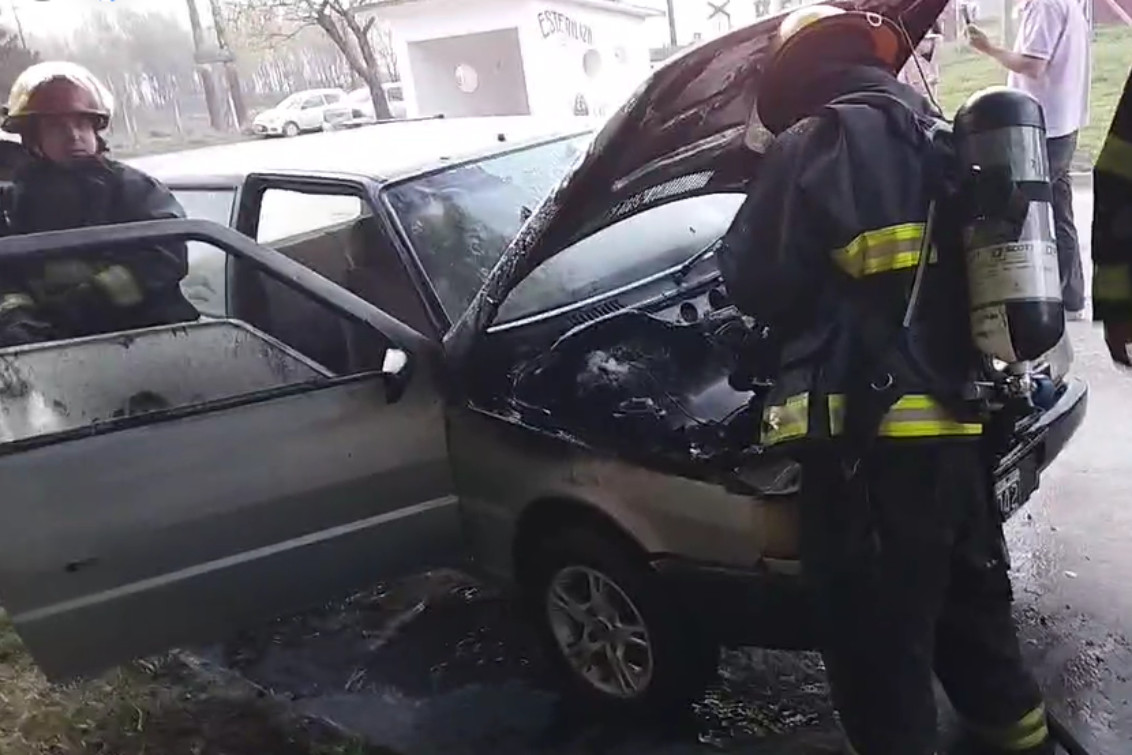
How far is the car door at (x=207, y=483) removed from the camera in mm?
2682

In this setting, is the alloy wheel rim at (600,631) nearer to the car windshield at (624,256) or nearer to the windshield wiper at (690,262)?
the car windshield at (624,256)

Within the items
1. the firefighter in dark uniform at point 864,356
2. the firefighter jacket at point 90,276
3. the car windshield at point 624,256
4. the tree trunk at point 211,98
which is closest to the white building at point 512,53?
the tree trunk at point 211,98

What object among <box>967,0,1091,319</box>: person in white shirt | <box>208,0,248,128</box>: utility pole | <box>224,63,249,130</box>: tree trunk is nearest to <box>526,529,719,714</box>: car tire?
<box>967,0,1091,319</box>: person in white shirt

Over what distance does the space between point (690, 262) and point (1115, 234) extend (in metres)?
1.41

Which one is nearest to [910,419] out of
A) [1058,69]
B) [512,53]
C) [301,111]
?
[1058,69]

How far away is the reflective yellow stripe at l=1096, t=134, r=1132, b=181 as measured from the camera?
1991mm

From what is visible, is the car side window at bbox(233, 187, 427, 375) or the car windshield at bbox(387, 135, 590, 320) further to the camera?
the car windshield at bbox(387, 135, 590, 320)

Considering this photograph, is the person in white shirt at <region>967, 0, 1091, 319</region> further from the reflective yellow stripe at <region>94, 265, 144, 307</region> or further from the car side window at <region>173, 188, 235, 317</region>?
the reflective yellow stripe at <region>94, 265, 144, 307</region>

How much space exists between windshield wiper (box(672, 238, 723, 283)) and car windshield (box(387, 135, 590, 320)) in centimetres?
44

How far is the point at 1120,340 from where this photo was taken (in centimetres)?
214

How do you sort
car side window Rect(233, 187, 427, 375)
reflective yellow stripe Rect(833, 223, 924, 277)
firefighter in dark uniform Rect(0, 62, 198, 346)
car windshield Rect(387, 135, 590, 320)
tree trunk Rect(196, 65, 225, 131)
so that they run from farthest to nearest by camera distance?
tree trunk Rect(196, 65, 225, 131) < firefighter in dark uniform Rect(0, 62, 198, 346) < car windshield Rect(387, 135, 590, 320) < car side window Rect(233, 187, 427, 375) < reflective yellow stripe Rect(833, 223, 924, 277)

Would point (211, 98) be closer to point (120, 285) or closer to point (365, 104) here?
point (365, 104)

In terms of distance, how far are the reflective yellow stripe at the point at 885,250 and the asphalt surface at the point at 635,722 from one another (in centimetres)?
135

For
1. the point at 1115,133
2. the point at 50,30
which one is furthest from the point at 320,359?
the point at 50,30
